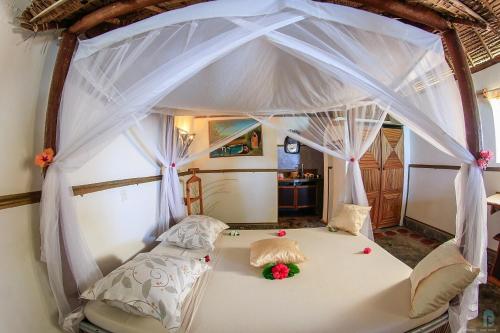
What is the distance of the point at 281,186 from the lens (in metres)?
4.67

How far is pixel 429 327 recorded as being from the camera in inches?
45.7

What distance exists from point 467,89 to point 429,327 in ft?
4.50

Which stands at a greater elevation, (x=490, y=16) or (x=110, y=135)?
(x=490, y=16)

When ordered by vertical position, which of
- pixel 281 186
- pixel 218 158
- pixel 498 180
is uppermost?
pixel 218 158

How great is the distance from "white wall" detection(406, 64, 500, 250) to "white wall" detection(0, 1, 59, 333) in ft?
14.4

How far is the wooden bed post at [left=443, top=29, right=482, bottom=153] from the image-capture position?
1.13m

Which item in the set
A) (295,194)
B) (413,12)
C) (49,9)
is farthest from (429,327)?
(295,194)

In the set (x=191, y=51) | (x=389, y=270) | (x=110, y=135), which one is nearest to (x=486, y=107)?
(x=389, y=270)

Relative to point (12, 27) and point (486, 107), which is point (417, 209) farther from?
point (12, 27)

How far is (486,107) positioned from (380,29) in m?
2.76

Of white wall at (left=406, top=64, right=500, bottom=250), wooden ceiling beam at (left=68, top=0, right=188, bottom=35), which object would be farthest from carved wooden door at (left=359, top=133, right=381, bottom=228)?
wooden ceiling beam at (left=68, top=0, right=188, bottom=35)

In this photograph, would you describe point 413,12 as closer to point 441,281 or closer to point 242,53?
point 242,53

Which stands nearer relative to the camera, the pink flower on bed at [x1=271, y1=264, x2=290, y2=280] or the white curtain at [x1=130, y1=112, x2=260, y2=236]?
the pink flower on bed at [x1=271, y1=264, x2=290, y2=280]

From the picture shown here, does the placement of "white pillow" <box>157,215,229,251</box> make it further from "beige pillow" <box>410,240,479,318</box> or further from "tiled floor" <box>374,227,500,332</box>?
"tiled floor" <box>374,227,500,332</box>
